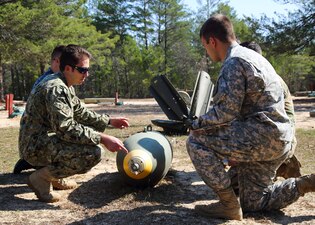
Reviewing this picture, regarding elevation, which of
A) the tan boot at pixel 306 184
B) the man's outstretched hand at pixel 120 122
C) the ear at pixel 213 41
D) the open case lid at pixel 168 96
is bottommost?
the tan boot at pixel 306 184

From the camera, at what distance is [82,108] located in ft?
15.6

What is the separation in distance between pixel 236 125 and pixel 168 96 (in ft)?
18.1

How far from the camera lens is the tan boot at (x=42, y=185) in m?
4.18

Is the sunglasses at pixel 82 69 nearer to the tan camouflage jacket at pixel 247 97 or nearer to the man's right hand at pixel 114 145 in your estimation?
the man's right hand at pixel 114 145

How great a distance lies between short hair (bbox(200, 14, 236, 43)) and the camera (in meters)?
→ 3.57

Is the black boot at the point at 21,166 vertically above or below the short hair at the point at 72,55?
below

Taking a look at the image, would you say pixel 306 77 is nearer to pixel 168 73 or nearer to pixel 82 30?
pixel 168 73

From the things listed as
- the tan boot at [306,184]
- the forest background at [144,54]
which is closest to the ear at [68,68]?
the tan boot at [306,184]

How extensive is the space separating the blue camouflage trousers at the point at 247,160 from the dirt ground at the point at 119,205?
6.5 inches

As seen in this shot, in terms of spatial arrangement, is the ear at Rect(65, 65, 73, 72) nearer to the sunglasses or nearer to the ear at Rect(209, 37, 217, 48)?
the sunglasses

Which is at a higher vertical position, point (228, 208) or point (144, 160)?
point (144, 160)

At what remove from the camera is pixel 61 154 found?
158 inches

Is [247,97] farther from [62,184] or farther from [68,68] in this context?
[62,184]

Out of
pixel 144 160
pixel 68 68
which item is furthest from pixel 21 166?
pixel 144 160
